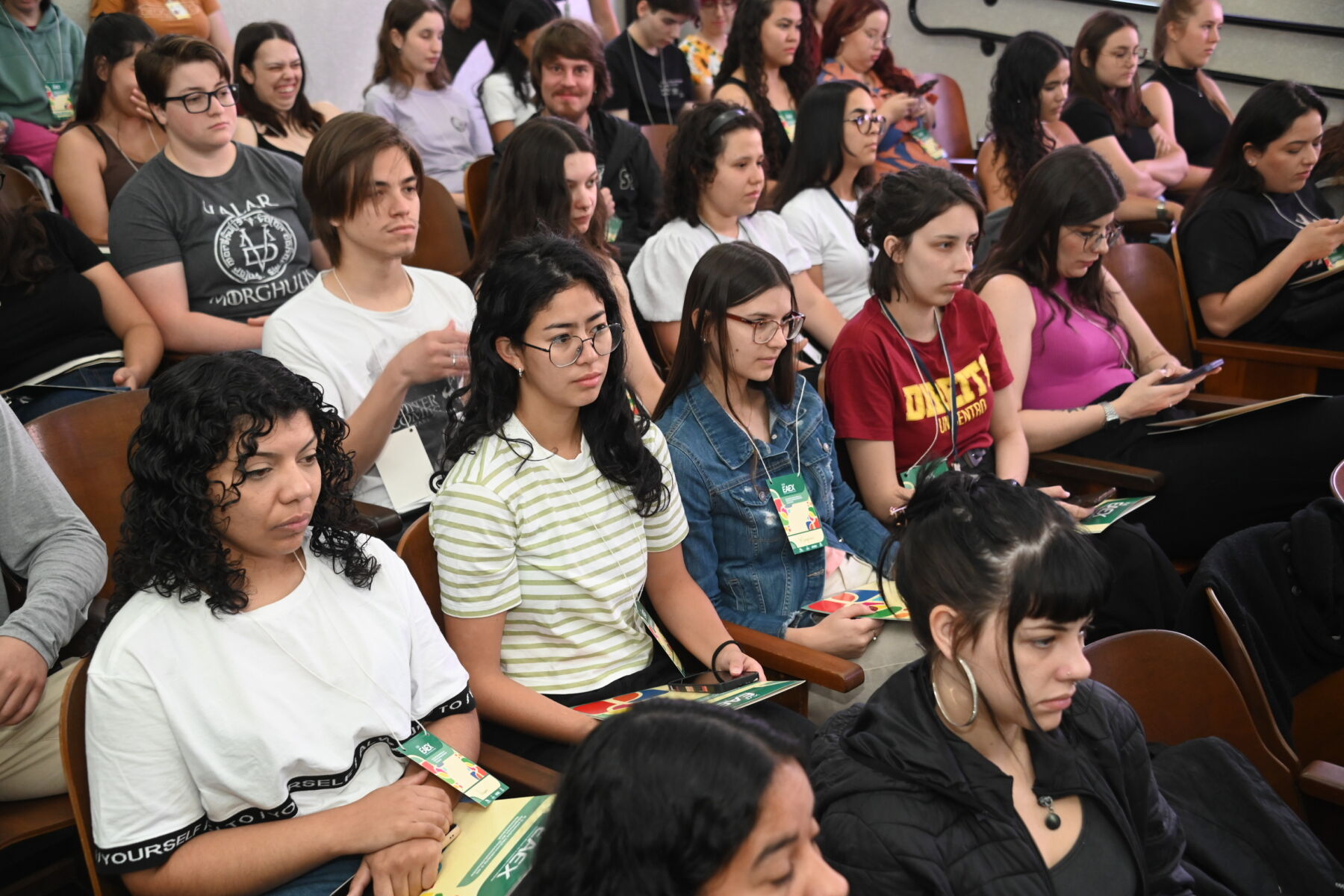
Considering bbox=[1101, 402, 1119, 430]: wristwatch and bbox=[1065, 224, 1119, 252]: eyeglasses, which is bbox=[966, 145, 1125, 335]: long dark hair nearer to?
bbox=[1065, 224, 1119, 252]: eyeglasses

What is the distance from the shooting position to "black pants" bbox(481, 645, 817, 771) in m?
1.63

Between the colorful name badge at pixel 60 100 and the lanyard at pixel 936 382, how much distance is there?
269 cm

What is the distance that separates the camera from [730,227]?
297 centimetres

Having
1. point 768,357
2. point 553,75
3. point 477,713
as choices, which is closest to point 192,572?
point 477,713

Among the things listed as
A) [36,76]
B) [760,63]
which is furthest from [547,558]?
[760,63]

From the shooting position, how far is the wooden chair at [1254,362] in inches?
119

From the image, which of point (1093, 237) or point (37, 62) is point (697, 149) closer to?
point (1093, 237)

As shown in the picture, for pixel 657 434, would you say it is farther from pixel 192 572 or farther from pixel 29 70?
pixel 29 70

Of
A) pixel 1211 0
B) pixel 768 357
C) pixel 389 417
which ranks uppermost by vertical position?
pixel 1211 0

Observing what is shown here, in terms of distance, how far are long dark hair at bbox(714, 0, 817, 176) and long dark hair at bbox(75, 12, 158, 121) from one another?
204 cm

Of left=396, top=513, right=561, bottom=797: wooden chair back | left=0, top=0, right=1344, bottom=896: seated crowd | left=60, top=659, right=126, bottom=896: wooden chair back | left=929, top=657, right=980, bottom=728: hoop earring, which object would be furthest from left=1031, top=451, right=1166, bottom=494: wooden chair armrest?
left=60, top=659, right=126, bottom=896: wooden chair back

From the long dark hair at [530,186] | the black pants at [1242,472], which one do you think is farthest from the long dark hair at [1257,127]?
the long dark hair at [530,186]

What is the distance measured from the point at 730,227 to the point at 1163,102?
257 cm

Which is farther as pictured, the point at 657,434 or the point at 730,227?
the point at 730,227
